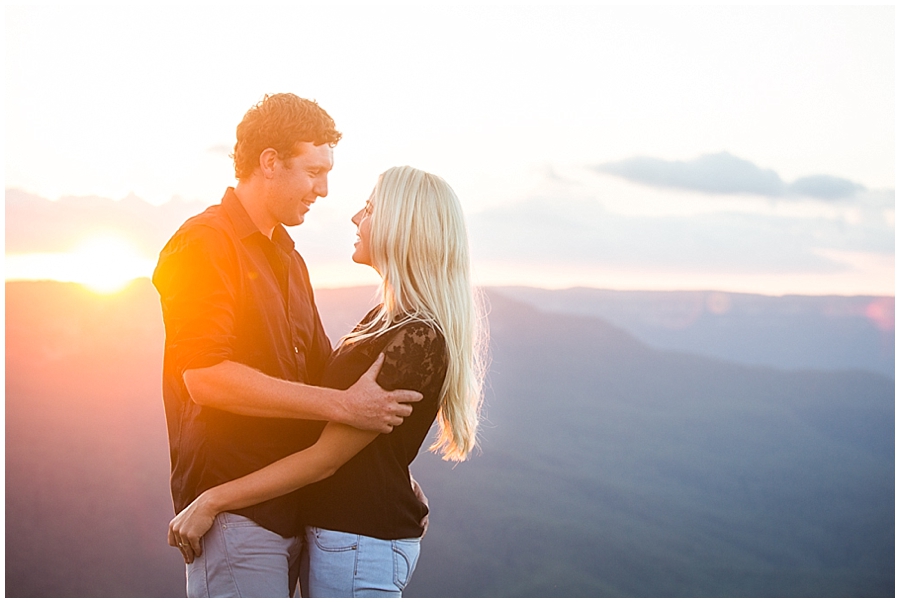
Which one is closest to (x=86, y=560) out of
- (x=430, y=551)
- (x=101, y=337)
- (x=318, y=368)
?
(x=101, y=337)

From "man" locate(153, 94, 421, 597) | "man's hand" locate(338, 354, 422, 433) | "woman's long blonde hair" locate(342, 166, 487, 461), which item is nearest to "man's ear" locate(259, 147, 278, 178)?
"man" locate(153, 94, 421, 597)

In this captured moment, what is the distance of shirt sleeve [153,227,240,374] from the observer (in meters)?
1.93

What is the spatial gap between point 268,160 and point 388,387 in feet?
3.11

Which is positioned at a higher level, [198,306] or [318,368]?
[198,306]

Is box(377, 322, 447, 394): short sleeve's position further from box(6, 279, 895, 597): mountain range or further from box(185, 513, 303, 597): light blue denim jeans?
box(6, 279, 895, 597): mountain range

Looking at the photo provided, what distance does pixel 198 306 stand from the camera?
1.96 m

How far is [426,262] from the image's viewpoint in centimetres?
205

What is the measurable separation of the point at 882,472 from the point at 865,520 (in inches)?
169

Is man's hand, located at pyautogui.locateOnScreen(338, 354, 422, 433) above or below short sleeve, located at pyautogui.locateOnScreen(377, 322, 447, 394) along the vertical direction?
below

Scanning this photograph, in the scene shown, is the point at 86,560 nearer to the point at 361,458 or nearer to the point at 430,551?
the point at 430,551

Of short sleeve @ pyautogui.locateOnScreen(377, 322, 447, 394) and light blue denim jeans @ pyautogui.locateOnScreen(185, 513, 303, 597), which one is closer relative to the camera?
short sleeve @ pyautogui.locateOnScreen(377, 322, 447, 394)

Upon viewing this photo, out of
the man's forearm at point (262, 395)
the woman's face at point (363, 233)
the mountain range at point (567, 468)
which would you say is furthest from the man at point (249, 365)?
the mountain range at point (567, 468)

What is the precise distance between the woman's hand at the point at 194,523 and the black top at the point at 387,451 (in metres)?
0.28

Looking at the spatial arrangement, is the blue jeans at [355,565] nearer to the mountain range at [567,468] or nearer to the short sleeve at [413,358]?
the short sleeve at [413,358]
